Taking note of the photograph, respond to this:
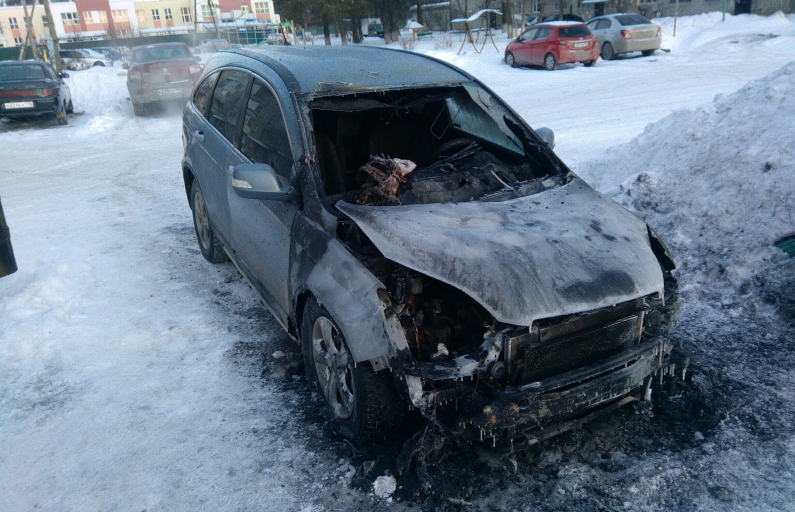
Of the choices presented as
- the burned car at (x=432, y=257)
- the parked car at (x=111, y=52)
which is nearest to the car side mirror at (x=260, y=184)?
the burned car at (x=432, y=257)

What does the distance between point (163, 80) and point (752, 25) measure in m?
24.4

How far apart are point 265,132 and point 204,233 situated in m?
2.06

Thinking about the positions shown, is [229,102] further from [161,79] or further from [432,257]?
[161,79]

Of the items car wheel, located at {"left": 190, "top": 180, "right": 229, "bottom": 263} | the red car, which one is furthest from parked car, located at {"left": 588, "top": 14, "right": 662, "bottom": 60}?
car wheel, located at {"left": 190, "top": 180, "right": 229, "bottom": 263}

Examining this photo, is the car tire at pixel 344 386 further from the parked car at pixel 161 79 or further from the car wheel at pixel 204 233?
the parked car at pixel 161 79

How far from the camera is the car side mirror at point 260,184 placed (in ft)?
11.8

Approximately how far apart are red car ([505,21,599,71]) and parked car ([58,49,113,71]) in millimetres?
30042

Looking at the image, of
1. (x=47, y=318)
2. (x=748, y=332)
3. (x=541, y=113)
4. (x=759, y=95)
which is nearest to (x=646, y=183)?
(x=759, y=95)

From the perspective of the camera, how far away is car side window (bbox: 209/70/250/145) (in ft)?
15.1

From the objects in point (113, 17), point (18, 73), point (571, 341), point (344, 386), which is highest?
point (113, 17)

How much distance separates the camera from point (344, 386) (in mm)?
3342

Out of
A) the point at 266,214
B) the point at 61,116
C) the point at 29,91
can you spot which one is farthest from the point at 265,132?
the point at 61,116

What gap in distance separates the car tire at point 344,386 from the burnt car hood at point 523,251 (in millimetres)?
579

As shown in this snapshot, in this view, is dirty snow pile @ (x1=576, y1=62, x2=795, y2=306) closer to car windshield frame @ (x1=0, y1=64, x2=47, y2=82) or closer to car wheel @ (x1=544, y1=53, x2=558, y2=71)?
car wheel @ (x1=544, y1=53, x2=558, y2=71)
